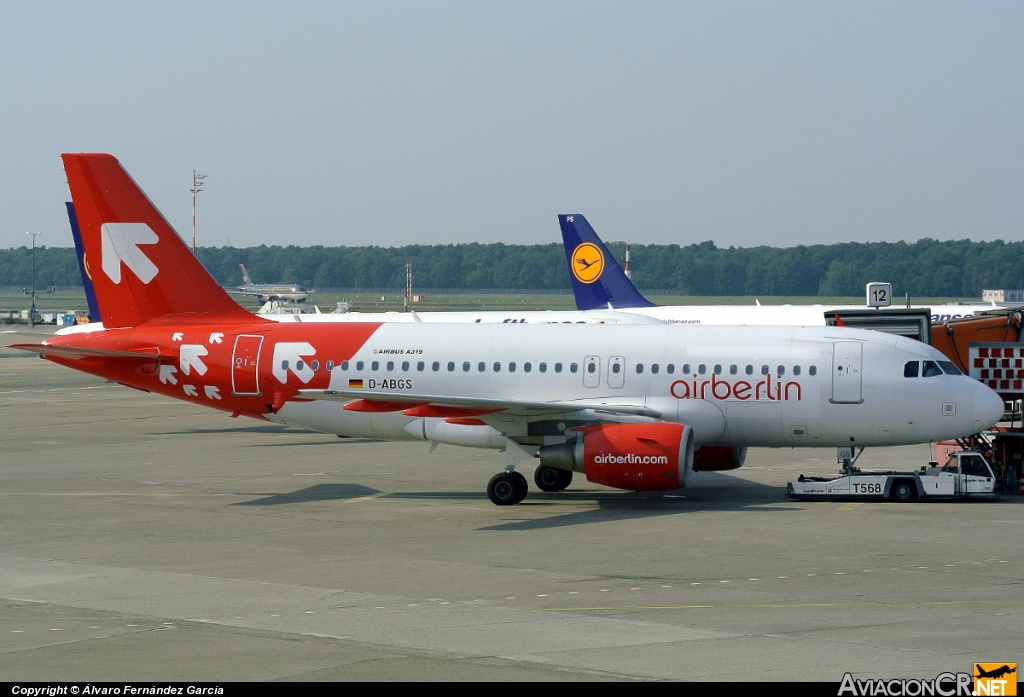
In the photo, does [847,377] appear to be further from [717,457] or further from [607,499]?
[607,499]

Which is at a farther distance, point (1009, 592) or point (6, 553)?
point (6, 553)

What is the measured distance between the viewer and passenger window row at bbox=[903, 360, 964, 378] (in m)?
29.2

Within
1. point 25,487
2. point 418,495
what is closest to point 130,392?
point 25,487

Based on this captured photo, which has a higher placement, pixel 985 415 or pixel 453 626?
pixel 985 415

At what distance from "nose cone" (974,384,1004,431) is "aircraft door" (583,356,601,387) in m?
8.92

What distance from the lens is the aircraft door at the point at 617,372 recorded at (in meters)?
30.3

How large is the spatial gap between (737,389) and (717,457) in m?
2.08

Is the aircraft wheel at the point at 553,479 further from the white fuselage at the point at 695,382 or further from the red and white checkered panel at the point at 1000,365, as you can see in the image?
the red and white checkered panel at the point at 1000,365

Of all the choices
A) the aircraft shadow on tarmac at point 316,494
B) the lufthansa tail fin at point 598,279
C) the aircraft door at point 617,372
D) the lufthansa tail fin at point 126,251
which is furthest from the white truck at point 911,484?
the lufthansa tail fin at point 598,279

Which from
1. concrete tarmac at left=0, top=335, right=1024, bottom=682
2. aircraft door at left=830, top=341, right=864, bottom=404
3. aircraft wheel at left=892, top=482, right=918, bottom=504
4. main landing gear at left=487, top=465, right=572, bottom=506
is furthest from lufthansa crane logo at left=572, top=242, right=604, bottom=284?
aircraft wheel at left=892, top=482, right=918, bottom=504

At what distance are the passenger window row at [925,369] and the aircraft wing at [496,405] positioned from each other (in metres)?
5.99

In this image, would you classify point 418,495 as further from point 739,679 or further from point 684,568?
point 739,679

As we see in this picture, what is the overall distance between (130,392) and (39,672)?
203 feet

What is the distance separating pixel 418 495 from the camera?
3144cm
